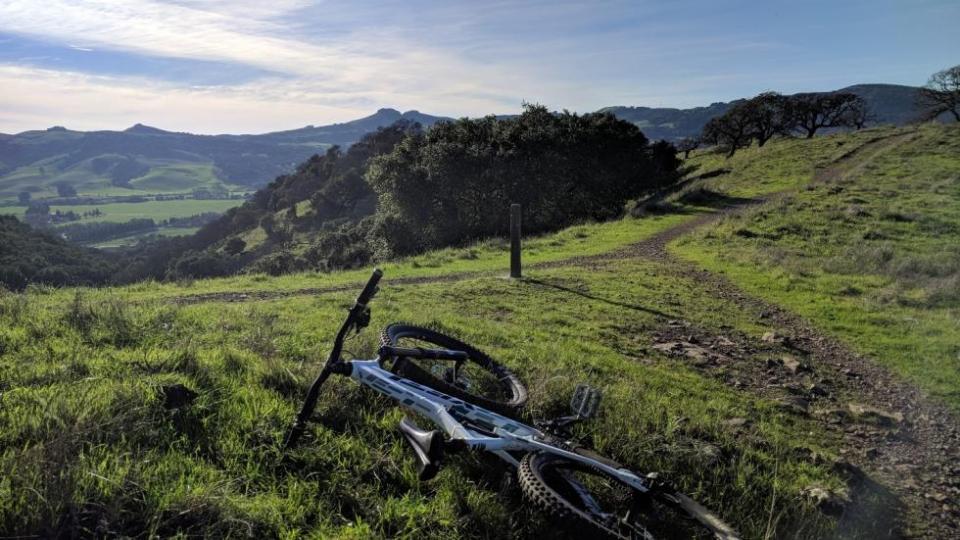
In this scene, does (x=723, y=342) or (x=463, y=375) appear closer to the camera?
(x=463, y=375)

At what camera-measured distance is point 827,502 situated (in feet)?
15.3

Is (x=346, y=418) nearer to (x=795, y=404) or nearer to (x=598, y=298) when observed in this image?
(x=795, y=404)

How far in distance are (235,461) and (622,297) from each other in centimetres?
947

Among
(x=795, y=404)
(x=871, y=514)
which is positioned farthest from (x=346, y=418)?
(x=795, y=404)

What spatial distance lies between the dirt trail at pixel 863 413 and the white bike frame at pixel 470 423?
8.42 ft

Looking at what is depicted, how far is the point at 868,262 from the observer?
15.4 metres

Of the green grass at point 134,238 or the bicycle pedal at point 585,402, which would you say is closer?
the bicycle pedal at point 585,402

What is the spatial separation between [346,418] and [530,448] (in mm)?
1842

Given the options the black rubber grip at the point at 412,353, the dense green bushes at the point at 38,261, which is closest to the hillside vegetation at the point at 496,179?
the dense green bushes at the point at 38,261

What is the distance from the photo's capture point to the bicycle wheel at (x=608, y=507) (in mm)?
3104

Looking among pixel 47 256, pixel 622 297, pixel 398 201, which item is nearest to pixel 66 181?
pixel 47 256

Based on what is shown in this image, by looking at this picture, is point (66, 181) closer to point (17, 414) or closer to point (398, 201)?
point (398, 201)

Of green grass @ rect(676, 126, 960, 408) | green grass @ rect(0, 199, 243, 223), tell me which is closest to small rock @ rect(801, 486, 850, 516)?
green grass @ rect(676, 126, 960, 408)

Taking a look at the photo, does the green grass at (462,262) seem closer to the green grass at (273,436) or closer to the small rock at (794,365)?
the green grass at (273,436)
